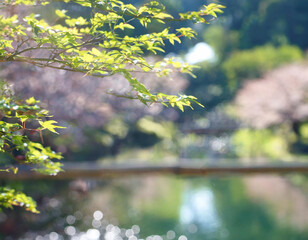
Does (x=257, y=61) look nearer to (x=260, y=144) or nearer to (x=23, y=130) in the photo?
(x=260, y=144)

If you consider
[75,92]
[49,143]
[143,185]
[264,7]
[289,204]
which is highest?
[264,7]

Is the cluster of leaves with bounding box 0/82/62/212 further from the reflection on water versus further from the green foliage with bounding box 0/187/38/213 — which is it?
the reflection on water

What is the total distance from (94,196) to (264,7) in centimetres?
1521

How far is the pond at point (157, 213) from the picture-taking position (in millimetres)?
8664

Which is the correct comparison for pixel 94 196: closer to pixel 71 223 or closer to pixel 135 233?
pixel 71 223

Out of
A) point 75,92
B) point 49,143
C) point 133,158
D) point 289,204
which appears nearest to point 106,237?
point 49,143

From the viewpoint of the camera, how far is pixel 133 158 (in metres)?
16.2

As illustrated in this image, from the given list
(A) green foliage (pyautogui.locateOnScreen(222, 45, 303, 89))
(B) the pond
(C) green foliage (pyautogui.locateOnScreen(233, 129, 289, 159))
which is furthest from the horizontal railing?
(A) green foliage (pyautogui.locateOnScreen(222, 45, 303, 89))

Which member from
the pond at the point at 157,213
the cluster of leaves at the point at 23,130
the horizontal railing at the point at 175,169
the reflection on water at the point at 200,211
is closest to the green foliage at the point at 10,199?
the cluster of leaves at the point at 23,130

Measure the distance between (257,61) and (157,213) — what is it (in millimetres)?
12091

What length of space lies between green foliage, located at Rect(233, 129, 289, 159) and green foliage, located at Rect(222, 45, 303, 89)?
316 centimetres

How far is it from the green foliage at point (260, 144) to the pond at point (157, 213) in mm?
3593

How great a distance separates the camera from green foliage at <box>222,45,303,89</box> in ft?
66.9

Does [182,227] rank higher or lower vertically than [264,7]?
lower
